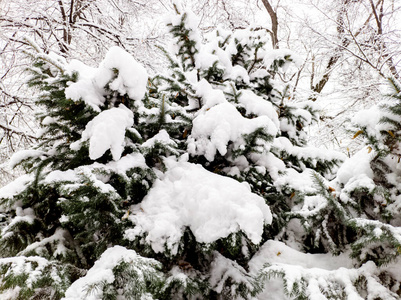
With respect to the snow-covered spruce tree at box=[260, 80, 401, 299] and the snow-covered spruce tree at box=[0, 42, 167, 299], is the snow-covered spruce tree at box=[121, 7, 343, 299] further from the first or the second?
the snow-covered spruce tree at box=[0, 42, 167, 299]

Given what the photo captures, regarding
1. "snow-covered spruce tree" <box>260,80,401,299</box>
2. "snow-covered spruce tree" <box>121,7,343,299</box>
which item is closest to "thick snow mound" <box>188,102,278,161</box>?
"snow-covered spruce tree" <box>121,7,343,299</box>

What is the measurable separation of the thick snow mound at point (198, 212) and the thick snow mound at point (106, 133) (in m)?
0.35

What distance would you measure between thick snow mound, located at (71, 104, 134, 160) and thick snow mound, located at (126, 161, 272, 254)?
353 millimetres

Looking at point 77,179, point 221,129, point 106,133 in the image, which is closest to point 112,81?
point 106,133

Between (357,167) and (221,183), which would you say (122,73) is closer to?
(221,183)

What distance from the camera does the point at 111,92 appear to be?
1594mm

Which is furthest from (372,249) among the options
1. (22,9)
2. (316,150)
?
(22,9)

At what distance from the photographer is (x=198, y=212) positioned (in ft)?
4.52

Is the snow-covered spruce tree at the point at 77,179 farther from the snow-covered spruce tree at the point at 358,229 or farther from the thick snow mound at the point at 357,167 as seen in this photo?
the thick snow mound at the point at 357,167

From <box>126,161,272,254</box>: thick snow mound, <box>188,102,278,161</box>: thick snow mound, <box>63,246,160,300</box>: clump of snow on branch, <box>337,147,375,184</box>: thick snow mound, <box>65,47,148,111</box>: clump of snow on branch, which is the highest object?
<box>65,47,148,111</box>: clump of snow on branch

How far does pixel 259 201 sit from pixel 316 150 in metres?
0.96

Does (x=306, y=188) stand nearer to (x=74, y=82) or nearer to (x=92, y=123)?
(x=92, y=123)

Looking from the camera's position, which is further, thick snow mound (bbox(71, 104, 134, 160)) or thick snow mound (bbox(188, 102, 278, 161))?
thick snow mound (bbox(188, 102, 278, 161))

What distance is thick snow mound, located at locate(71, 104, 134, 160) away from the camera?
1335 mm
